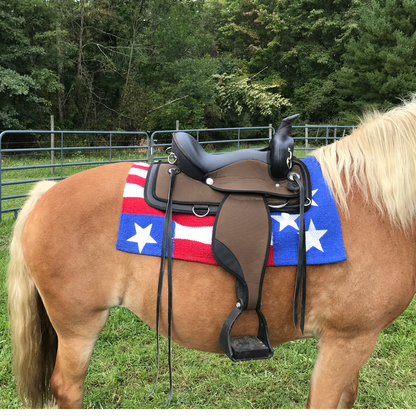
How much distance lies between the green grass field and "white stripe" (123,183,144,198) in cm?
131

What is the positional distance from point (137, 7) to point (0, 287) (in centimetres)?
1651

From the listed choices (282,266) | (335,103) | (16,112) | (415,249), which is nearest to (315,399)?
(282,266)

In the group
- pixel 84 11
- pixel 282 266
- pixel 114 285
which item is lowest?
pixel 114 285

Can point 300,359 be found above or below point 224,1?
below

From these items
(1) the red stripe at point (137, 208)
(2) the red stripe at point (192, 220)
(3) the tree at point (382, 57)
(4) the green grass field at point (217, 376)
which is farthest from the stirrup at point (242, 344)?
(3) the tree at point (382, 57)

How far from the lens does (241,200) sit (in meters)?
1.45

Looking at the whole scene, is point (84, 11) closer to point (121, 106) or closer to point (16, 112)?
point (121, 106)

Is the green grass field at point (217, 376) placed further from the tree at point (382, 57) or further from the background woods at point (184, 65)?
the tree at point (382, 57)

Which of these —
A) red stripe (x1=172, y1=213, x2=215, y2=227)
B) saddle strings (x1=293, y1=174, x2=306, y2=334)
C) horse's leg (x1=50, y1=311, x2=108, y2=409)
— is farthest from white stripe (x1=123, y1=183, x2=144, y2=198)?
saddle strings (x1=293, y1=174, x2=306, y2=334)

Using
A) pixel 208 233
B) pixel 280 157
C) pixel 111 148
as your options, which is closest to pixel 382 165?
pixel 280 157

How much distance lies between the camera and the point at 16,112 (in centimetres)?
1245

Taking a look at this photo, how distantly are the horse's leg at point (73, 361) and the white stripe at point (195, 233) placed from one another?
50 cm

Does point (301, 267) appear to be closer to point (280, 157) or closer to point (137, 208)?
point (280, 157)

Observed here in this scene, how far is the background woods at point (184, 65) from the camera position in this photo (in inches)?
523
